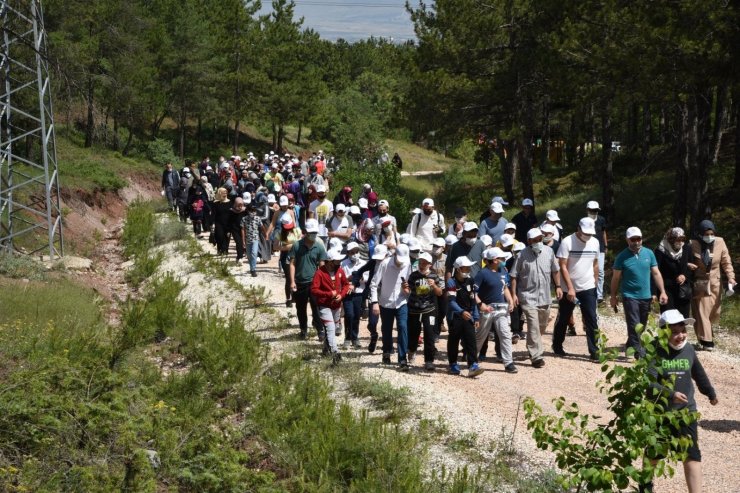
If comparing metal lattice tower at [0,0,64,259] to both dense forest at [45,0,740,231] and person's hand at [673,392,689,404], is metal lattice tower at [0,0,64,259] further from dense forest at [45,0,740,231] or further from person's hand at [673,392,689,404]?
person's hand at [673,392,689,404]

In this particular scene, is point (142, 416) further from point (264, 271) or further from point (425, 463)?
point (264, 271)

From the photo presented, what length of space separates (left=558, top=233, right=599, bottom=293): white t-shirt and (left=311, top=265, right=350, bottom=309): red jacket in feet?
9.49

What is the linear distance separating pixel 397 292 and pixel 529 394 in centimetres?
198

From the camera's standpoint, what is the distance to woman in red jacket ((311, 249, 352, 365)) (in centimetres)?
1098

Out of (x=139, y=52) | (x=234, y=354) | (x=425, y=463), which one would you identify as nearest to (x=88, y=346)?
(x=234, y=354)

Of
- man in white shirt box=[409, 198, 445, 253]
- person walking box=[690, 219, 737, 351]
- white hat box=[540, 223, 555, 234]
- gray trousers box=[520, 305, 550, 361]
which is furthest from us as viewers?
man in white shirt box=[409, 198, 445, 253]

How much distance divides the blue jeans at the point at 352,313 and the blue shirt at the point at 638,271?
3562mm

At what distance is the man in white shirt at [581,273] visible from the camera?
37.6 feet

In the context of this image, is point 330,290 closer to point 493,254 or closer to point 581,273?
point 493,254

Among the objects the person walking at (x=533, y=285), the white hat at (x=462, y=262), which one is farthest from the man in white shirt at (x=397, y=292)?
the person walking at (x=533, y=285)

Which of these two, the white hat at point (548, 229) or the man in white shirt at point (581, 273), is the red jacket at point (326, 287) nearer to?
the man in white shirt at point (581, 273)

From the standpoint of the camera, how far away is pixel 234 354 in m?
11.5

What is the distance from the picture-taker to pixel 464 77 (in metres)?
29.1

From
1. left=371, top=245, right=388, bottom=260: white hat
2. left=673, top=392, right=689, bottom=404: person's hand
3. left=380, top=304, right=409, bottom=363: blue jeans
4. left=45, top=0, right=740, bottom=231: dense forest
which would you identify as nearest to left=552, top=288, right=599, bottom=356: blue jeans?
left=380, top=304, right=409, bottom=363: blue jeans
